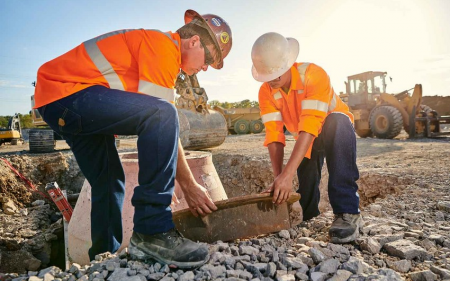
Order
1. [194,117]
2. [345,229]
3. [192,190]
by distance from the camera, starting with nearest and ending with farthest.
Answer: [192,190] < [345,229] < [194,117]

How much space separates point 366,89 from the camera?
539 inches

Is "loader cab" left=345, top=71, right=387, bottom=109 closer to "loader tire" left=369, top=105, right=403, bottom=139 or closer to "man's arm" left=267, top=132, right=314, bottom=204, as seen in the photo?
"loader tire" left=369, top=105, right=403, bottom=139

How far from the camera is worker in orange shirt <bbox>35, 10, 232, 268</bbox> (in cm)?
→ 165

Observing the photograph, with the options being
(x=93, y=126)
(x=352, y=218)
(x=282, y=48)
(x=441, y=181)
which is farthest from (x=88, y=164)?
(x=441, y=181)

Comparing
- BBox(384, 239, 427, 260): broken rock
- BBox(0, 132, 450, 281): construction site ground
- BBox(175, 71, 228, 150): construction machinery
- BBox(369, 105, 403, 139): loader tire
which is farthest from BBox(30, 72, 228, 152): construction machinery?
BBox(369, 105, 403, 139): loader tire

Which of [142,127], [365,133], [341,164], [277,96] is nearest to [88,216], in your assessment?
[142,127]

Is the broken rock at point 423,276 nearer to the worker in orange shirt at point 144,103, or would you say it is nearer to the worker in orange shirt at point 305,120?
the worker in orange shirt at point 305,120

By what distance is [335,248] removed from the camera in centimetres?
197

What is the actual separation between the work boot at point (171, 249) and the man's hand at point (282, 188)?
0.71 metres

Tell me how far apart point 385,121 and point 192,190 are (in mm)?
12094

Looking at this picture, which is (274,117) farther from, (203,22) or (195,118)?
(195,118)

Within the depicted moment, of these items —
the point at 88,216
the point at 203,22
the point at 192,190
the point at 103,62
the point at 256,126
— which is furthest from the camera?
the point at 256,126

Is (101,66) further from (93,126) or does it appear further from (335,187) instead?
(335,187)

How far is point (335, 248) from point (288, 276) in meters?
0.50
